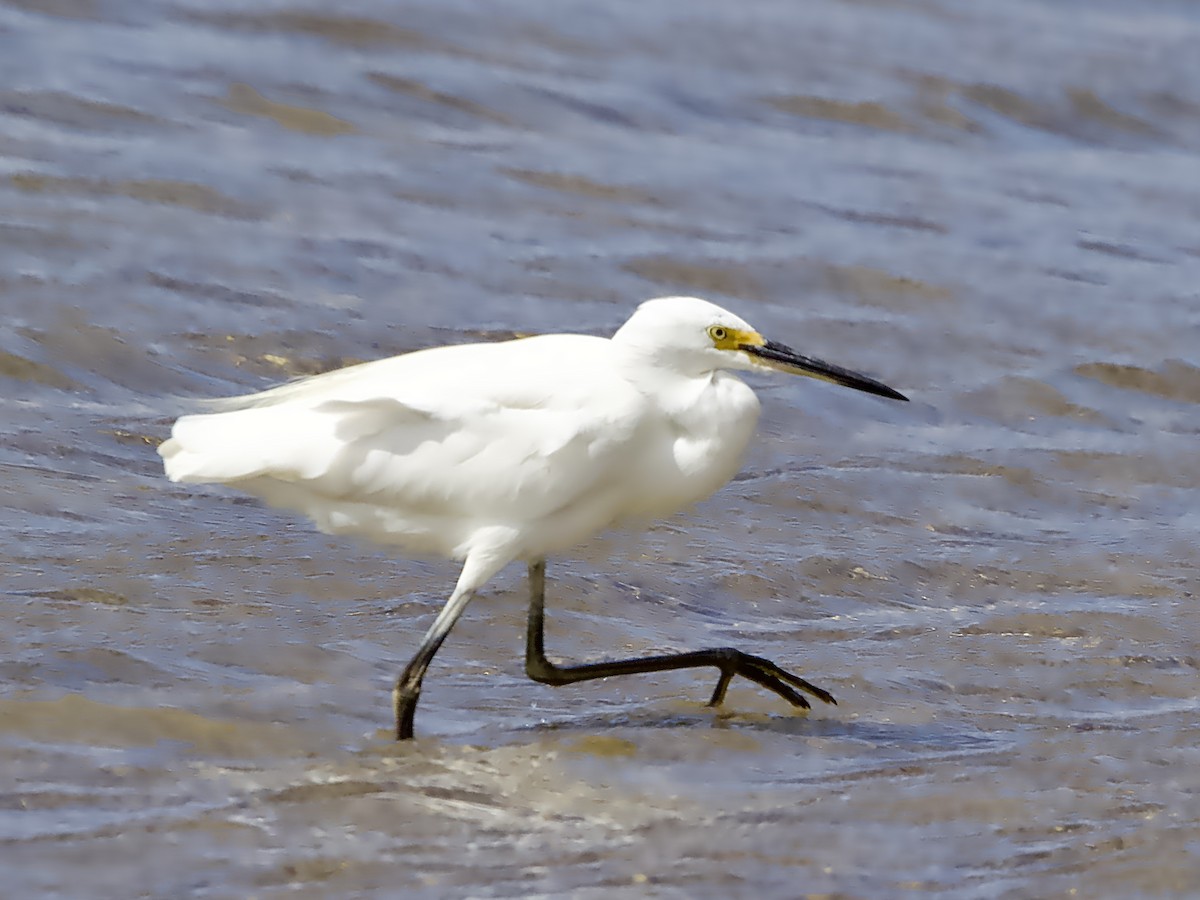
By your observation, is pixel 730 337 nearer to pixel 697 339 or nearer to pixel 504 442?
pixel 697 339

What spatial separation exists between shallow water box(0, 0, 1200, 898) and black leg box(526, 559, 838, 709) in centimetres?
9

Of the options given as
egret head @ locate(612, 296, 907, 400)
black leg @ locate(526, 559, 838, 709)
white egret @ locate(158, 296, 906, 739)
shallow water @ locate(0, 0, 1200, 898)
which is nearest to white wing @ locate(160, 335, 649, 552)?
white egret @ locate(158, 296, 906, 739)

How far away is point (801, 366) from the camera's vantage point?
16.3ft

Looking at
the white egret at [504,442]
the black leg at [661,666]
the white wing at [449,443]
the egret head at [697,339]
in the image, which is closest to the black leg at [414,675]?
the white egret at [504,442]

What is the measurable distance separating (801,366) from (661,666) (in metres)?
0.91

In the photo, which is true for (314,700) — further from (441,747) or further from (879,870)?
→ (879,870)

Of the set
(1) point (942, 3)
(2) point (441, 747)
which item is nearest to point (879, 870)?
(2) point (441, 747)

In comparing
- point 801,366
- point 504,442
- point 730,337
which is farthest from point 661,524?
point 504,442

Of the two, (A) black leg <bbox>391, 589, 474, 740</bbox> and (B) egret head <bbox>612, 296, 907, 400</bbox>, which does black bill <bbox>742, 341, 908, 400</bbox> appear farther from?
(A) black leg <bbox>391, 589, 474, 740</bbox>

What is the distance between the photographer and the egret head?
15.8 ft

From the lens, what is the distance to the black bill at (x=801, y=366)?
488cm

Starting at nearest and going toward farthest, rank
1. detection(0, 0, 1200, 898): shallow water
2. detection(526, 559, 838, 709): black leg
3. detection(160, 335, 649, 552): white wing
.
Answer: detection(0, 0, 1200, 898): shallow water, detection(160, 335, 649, 552): white wing, detection(526, 559, 838, 709): black leg

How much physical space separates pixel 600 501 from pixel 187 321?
364 cm

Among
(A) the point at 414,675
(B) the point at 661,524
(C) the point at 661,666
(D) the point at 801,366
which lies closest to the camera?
(A) the point at 414,675
